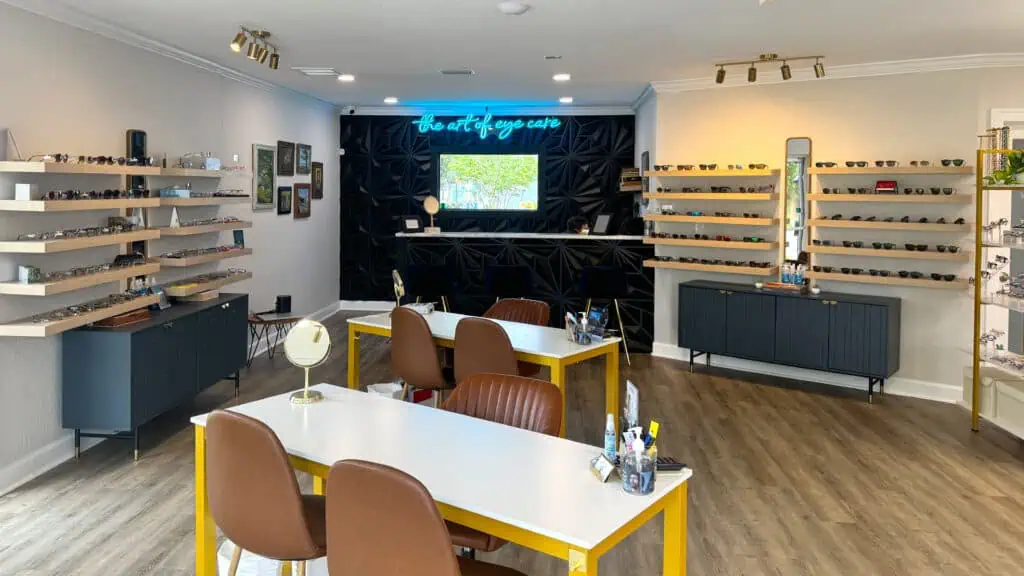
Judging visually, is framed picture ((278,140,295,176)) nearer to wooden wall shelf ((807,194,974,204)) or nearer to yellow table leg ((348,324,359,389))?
yellow table leg ((348,324,359,389))

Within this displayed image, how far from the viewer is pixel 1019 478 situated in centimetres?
500

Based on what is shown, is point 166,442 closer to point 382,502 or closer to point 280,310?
point 280,310

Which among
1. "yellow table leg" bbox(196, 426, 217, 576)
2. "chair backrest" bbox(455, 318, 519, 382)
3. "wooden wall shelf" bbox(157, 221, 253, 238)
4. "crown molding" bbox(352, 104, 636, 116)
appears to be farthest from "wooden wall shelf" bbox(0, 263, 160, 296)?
"crown molding" bbox(352, 104, 636, 116)

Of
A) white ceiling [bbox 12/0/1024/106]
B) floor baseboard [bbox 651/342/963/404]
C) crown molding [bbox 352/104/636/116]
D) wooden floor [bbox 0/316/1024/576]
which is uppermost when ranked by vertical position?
crown molding [bbox 352/104/636/116]

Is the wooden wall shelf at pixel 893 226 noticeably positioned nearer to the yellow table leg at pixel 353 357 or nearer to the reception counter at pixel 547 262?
the reception counter at pixel 547 262

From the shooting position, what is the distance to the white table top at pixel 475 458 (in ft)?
7.70

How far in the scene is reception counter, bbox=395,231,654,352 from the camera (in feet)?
28.5

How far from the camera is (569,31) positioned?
18.9 feet

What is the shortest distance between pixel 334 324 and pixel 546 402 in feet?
24.5

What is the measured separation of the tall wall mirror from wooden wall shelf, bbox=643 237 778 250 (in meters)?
0.17

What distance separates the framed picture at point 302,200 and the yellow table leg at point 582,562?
26.2ft

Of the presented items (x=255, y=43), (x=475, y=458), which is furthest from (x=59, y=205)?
(x=475, y=458)

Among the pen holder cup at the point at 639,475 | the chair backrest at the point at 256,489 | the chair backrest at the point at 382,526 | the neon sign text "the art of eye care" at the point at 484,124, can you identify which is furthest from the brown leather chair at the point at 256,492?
the neon sign text "the art of eye care" at the point at 484,124

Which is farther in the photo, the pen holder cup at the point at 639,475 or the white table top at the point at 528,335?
the white table top at the point at 528,335
